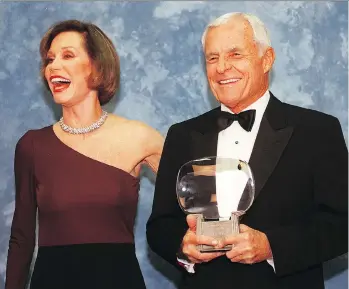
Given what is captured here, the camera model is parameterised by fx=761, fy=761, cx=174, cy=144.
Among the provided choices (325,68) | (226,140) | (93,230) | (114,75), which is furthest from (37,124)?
(325,68)

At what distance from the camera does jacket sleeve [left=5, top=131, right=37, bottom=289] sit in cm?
307

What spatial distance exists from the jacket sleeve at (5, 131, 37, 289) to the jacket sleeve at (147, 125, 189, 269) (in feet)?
1.81

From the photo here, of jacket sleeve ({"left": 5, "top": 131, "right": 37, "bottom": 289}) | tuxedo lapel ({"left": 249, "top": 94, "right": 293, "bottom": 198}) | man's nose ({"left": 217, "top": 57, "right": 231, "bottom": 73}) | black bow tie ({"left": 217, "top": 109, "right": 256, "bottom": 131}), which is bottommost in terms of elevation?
jacket sleeve ({"left": 5, "top": 131, "right": 37, "bottom": 289})

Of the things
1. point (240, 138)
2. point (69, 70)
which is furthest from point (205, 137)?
point (69, 70)

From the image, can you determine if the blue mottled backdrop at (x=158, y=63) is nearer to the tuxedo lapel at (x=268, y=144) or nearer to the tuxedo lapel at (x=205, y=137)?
the tuxedo lapel at (x=205, y=137)

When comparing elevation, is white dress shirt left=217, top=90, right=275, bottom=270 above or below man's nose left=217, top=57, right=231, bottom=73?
below

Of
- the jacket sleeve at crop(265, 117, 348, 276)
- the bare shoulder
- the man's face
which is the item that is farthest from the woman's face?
the jacket sleeve at crop(265, 117, 348, 276)

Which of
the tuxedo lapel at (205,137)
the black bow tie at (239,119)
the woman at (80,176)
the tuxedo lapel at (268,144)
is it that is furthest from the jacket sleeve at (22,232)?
the tuxedo lapel at (268,144)

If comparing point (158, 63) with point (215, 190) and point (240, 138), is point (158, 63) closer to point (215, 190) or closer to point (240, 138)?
point (240, 138)

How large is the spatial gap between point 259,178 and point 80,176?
2.61ft

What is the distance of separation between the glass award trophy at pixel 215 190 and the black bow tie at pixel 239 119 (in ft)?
0.78

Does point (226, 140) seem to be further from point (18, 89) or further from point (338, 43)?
point (18, 89)

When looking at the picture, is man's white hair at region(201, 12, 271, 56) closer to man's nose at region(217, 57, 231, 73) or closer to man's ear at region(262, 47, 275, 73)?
man's ear at region(262, 47, 275, 73)

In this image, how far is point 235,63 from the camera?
2.78 m
